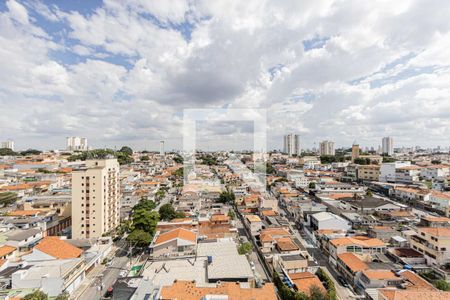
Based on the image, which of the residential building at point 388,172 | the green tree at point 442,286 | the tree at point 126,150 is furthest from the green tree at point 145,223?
the tree at point 126,150

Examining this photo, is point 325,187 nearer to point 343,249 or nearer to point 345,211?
point 345,211

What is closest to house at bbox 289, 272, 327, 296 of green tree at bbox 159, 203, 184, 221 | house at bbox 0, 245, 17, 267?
green tree at bbox 159, 203, 184, 221

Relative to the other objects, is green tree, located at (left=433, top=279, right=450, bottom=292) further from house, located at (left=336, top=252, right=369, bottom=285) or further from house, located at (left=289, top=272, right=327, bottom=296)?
house, located at (left=289, top=272, right=327, bottom=296)

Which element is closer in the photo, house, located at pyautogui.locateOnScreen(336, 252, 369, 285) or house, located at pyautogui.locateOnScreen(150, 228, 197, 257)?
house, located at pyautogui.locateOnScreen(336, 252, 369, 285)

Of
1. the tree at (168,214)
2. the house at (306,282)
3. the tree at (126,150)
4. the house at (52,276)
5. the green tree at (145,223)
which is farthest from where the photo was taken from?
the tree at (126,150)

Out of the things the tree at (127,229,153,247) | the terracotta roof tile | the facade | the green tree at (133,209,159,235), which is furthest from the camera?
the facade

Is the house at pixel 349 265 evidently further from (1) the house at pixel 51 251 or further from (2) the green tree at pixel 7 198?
(2) the green tree at pixel 7 198
